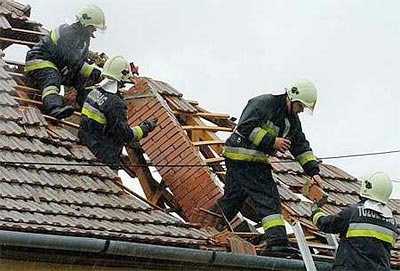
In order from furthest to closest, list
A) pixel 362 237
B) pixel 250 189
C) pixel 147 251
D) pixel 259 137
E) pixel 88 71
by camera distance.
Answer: pixel 88 71
pixel 250 189
pixel 259 137
pixel 362 237
pixel 147 251

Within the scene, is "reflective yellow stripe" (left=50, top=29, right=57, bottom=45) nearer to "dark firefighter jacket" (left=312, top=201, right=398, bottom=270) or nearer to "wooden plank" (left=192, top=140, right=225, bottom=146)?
"wooden plank" (left=192, top=140, right=225, bottom=146)

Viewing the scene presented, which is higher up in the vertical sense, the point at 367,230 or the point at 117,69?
the point at 117,69

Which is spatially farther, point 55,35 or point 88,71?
point 88,71

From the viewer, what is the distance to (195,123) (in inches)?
508

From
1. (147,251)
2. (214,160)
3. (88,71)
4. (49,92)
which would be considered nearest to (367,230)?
(147,251)

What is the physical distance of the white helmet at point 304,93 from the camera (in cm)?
1100

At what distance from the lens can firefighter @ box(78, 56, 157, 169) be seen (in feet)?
36.6

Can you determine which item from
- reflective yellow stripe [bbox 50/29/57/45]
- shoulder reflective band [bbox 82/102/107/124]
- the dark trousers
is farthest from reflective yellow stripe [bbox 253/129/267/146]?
reflective yellow stripe [bbox 50/29/57/45]

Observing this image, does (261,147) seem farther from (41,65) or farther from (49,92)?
(41,65)

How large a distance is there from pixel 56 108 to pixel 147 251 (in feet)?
9.80

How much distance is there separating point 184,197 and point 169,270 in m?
2.15

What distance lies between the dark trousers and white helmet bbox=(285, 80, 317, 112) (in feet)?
2.34

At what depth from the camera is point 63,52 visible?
12.3 meters

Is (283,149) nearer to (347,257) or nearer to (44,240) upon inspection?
(347,257)
